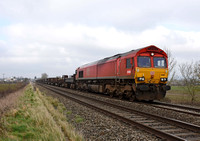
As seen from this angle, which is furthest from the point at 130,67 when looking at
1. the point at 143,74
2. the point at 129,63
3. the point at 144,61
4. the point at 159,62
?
the point at 159,62

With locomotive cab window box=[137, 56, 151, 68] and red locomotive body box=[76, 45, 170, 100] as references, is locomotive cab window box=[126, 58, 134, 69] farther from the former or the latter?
locomotive cab window box=[137, 56, 151, 68]

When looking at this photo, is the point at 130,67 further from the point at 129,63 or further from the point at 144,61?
the point at 144,61

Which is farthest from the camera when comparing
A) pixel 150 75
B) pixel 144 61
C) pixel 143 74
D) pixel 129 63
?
pixel 129 63

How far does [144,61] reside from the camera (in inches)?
521

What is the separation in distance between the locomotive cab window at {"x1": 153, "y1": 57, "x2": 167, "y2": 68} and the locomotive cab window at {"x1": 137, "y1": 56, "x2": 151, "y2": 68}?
48 centimetres

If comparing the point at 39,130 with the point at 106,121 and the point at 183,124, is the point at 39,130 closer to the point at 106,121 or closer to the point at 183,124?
the point at 106,121

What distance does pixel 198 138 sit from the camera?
5.27 m

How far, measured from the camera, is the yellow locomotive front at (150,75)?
42.0 feet

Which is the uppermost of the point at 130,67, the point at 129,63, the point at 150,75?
the point at 129,63

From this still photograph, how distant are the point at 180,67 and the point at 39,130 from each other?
49.2 feet

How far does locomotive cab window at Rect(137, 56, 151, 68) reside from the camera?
43.0ft

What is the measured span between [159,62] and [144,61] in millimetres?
1269

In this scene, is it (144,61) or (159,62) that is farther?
(159,62)

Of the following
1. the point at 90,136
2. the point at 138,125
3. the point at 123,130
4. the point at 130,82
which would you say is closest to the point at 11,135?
the point at 90,136
